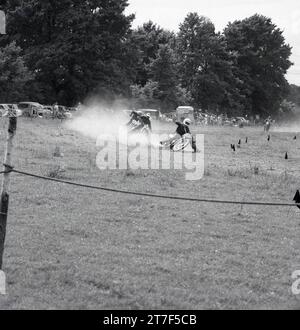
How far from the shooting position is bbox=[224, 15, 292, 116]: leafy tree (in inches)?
3691

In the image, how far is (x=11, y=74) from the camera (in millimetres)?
52844

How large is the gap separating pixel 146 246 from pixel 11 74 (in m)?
45.9

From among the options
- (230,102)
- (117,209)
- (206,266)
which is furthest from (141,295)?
(230,102)

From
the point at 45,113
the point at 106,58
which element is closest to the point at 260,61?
the point at 106,58

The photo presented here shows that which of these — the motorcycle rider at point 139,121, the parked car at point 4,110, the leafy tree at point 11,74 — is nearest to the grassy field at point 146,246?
the motorcycle rider at point 139,121

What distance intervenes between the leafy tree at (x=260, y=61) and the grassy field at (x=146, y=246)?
78.0m

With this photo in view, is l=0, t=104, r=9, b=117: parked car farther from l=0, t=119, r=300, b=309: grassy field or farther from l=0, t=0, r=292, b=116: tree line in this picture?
l=0, t=119, r=300, b=309: grassy field

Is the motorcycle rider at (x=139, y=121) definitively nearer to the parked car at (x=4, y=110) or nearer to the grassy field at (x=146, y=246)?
the grassy field at (x=146, y=246)

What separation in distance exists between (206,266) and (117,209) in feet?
14.7

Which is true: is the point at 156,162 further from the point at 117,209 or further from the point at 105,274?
the point at 105,274

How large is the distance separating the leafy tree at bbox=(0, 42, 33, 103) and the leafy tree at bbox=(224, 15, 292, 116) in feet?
154

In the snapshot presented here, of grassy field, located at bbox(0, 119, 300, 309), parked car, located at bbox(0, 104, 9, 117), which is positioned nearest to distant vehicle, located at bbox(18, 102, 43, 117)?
parked car, located at bbox(0, 104, 9, 117)

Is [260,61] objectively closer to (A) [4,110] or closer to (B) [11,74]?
(B) [11,74]

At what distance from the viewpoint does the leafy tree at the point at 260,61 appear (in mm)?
93750
